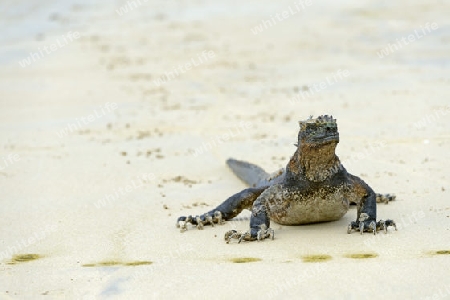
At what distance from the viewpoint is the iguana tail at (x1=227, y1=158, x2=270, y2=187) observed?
25.9 ft

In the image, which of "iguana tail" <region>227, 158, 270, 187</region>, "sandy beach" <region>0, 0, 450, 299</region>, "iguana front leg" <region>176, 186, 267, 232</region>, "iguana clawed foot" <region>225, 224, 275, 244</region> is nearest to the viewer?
"sandy beach" <region>0, 0, 450, 299</region>

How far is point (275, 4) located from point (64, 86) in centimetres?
1095

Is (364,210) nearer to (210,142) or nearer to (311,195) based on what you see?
(311,195)

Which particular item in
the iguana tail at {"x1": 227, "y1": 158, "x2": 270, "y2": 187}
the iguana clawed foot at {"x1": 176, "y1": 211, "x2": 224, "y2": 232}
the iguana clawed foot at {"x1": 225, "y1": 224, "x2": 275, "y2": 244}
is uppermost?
the iguana tail at {"x1": 227, "y1": 158, "x2": 270, "y2": 187}

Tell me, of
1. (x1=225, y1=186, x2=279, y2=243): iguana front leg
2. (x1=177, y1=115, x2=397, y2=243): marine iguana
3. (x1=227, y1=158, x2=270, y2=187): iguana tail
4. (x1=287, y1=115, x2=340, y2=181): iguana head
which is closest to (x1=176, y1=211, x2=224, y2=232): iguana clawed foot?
(x1=177, y1=115, x2=397, y2=243): marine iguana

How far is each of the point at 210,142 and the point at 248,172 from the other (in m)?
2.52

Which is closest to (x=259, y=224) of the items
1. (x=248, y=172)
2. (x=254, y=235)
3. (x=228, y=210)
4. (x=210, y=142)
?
(x=254, y=235)

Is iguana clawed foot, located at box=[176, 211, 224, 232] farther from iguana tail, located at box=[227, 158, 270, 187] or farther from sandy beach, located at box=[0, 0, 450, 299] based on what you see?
iguana tail, located at box=[227, 158, 270, 187]

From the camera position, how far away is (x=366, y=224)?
595cm

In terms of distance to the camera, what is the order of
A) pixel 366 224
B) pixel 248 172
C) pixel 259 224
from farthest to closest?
pixel 248 172 → pixel 259 224 → pixel 366 224

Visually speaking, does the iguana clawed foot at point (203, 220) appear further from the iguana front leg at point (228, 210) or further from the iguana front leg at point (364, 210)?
the iguana front leg at point (364, 210)

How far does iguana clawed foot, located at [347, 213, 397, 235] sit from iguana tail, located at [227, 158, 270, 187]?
174cm

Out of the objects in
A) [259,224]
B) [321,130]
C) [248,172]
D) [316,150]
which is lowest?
[259,224]

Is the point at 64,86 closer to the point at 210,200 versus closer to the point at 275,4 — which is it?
the point at 210,200
